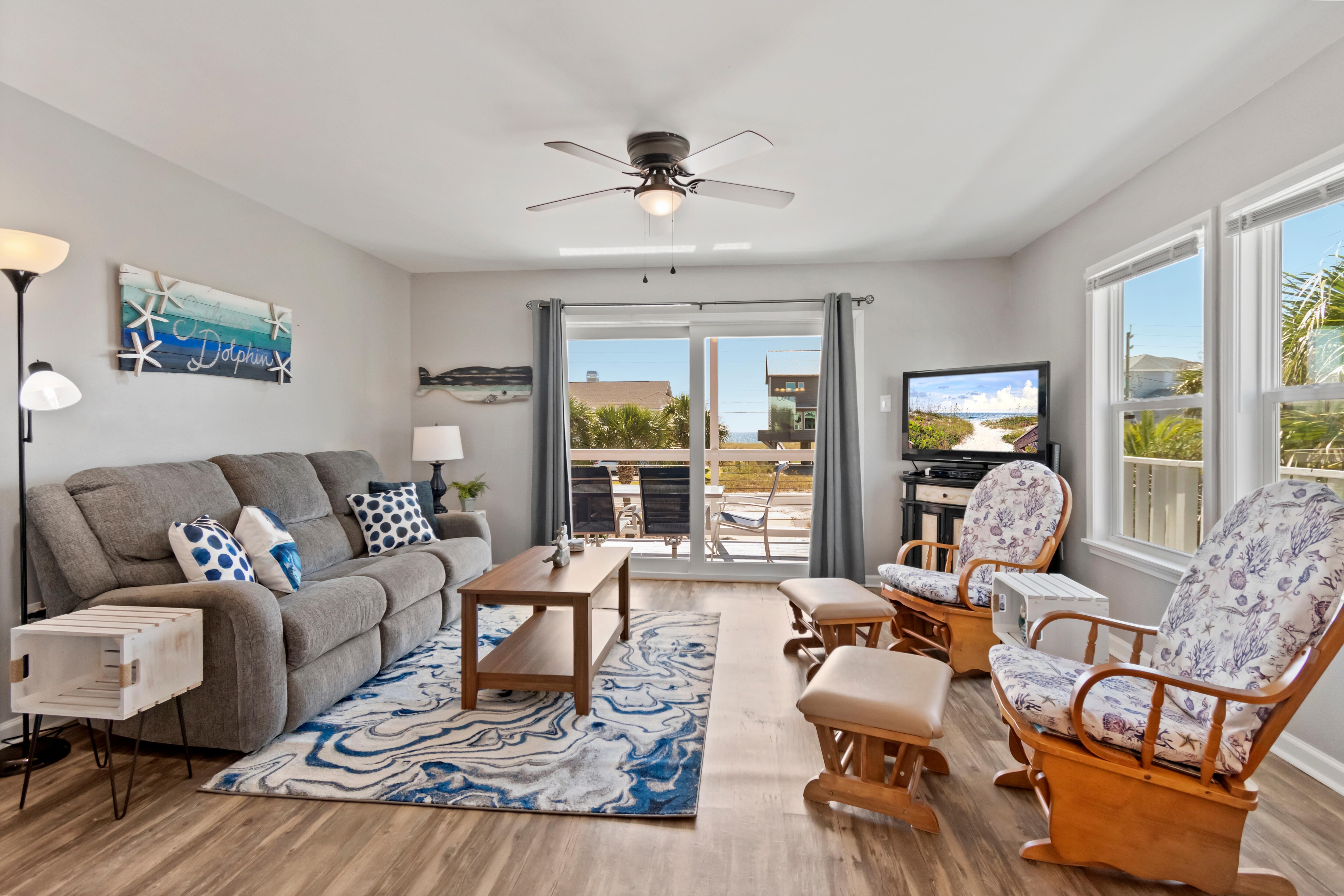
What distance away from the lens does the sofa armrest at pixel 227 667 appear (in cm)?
224

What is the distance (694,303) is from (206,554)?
3561 mm

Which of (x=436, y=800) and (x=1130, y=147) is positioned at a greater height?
(x=1130, y=147)

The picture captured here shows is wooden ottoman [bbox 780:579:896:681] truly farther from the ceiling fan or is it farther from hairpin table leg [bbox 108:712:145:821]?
hairpin table leg [bbox 108:712:145:821]

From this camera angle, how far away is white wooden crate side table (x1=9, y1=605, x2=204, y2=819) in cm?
196

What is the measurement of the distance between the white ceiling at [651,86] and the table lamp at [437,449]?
5.53 ft

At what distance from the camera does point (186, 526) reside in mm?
2559

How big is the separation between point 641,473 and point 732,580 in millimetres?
1136

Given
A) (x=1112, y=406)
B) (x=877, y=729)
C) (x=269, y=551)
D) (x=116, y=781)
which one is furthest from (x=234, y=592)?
(x=1112, y=406)

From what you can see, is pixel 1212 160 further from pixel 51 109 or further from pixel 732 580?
pixel 51 109

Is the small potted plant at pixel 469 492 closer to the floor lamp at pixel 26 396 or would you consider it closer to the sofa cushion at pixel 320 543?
the sofa cushion at pixel 320 543

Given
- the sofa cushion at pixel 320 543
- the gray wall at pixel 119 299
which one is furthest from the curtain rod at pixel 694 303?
the sofa cushion at pixel 320 543

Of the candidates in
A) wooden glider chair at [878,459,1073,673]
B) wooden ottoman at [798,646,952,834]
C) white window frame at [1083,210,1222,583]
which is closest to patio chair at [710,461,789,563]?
wooden glider chair at [878,459,1073,673]

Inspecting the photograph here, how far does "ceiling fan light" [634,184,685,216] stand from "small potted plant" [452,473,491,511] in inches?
109

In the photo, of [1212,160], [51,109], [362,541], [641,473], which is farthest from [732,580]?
[51,109]
